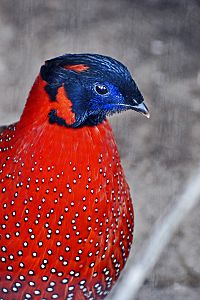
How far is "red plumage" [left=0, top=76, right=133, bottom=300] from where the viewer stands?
230 cm

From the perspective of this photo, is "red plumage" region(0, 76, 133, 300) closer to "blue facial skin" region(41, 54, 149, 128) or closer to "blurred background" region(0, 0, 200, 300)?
"blue facial skin" region(41, 54, 149, 128)

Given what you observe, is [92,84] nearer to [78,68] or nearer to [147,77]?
[78,68]

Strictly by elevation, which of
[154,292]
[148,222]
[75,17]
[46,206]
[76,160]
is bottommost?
[154,292]

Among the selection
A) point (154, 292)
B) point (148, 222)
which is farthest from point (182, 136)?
point (154, 292)

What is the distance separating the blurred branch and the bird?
0.36 metres

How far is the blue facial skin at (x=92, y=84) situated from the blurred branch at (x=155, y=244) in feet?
1.12

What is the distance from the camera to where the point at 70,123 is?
224cm

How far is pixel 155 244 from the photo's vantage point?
1.83 m

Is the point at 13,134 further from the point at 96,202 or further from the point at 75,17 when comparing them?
the point at 75,17

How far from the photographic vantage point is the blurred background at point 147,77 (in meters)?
3.81

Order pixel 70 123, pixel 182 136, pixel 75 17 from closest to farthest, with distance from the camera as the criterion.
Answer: pixel 70 123 → pixel 182 136 → pixel 75 17

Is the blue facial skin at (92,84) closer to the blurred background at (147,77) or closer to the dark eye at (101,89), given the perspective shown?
the dark eye at (101,89)

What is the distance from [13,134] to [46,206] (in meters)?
0.25

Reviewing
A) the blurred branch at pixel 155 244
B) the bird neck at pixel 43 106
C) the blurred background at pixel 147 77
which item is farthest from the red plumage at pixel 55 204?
the blurred background at pixel 147 77
